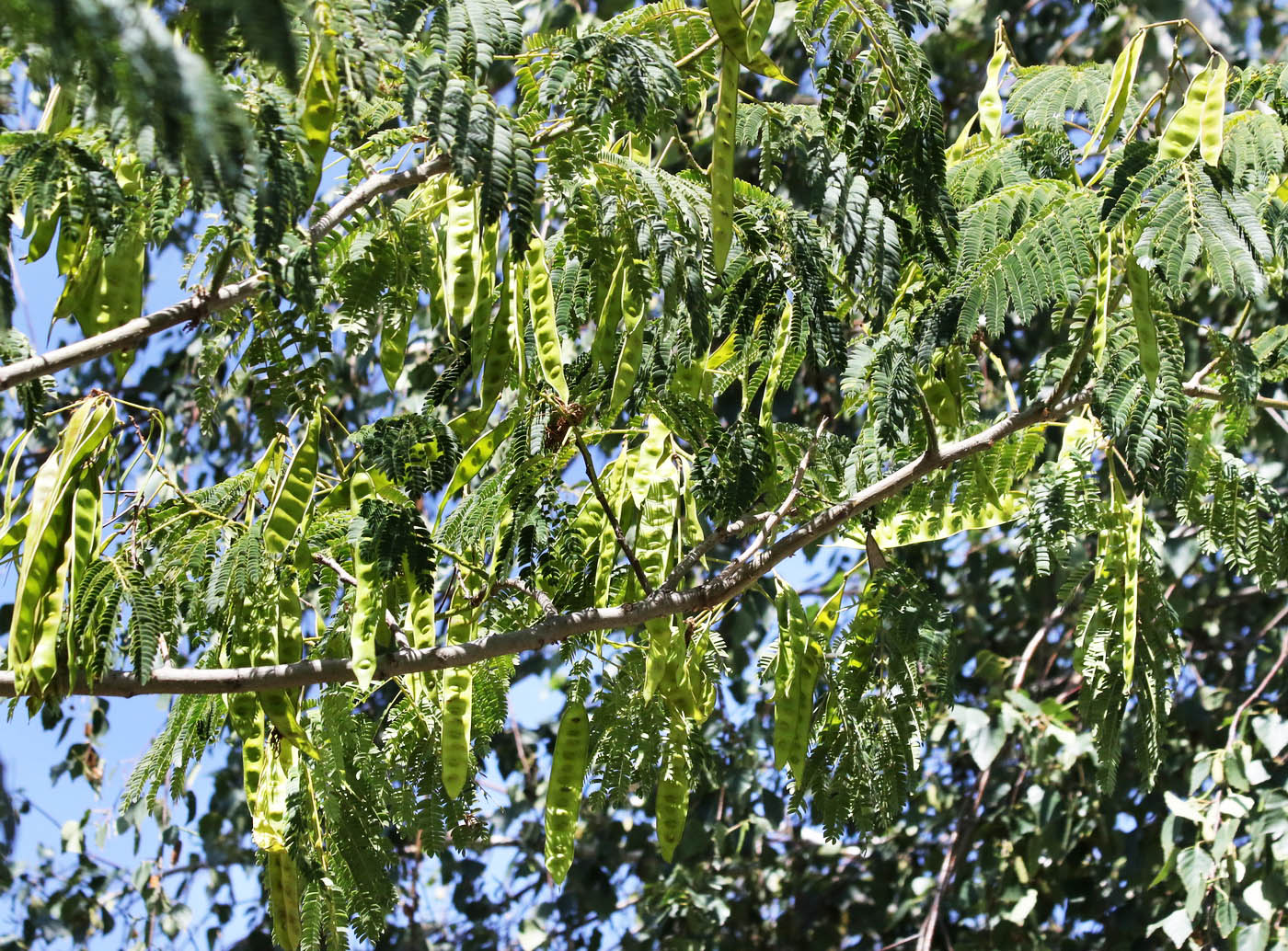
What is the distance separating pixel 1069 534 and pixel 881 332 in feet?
2.18

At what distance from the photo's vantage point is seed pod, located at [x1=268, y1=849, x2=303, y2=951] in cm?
244

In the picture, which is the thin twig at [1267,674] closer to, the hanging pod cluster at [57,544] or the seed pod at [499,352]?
the seed pod at [499,352]

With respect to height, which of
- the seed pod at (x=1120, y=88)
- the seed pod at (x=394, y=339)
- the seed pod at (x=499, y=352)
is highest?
the seed pod at (x=1120, y=88)

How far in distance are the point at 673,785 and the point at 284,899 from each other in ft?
2.39

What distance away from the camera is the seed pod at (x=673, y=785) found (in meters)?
2.57

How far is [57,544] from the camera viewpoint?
2100mm

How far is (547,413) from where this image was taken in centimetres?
235

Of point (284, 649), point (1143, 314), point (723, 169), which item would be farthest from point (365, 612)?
point (1143, 314)

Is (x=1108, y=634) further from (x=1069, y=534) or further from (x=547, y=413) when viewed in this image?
(x=547, y=413)

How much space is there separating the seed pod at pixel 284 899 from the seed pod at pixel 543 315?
996 mm

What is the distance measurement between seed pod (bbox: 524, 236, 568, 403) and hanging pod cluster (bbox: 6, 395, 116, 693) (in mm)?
674

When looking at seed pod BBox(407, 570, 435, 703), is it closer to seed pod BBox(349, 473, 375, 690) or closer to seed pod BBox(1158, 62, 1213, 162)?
seed pod BBox(349, 473, 375, 690)

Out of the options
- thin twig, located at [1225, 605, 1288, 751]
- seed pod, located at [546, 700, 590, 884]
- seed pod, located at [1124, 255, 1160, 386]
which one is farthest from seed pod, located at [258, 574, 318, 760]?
thin twig, located at [1225, 605, 1288, 751]

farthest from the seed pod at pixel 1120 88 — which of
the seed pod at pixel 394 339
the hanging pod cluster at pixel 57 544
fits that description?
the hanging pod cluster at pixel 57 544
